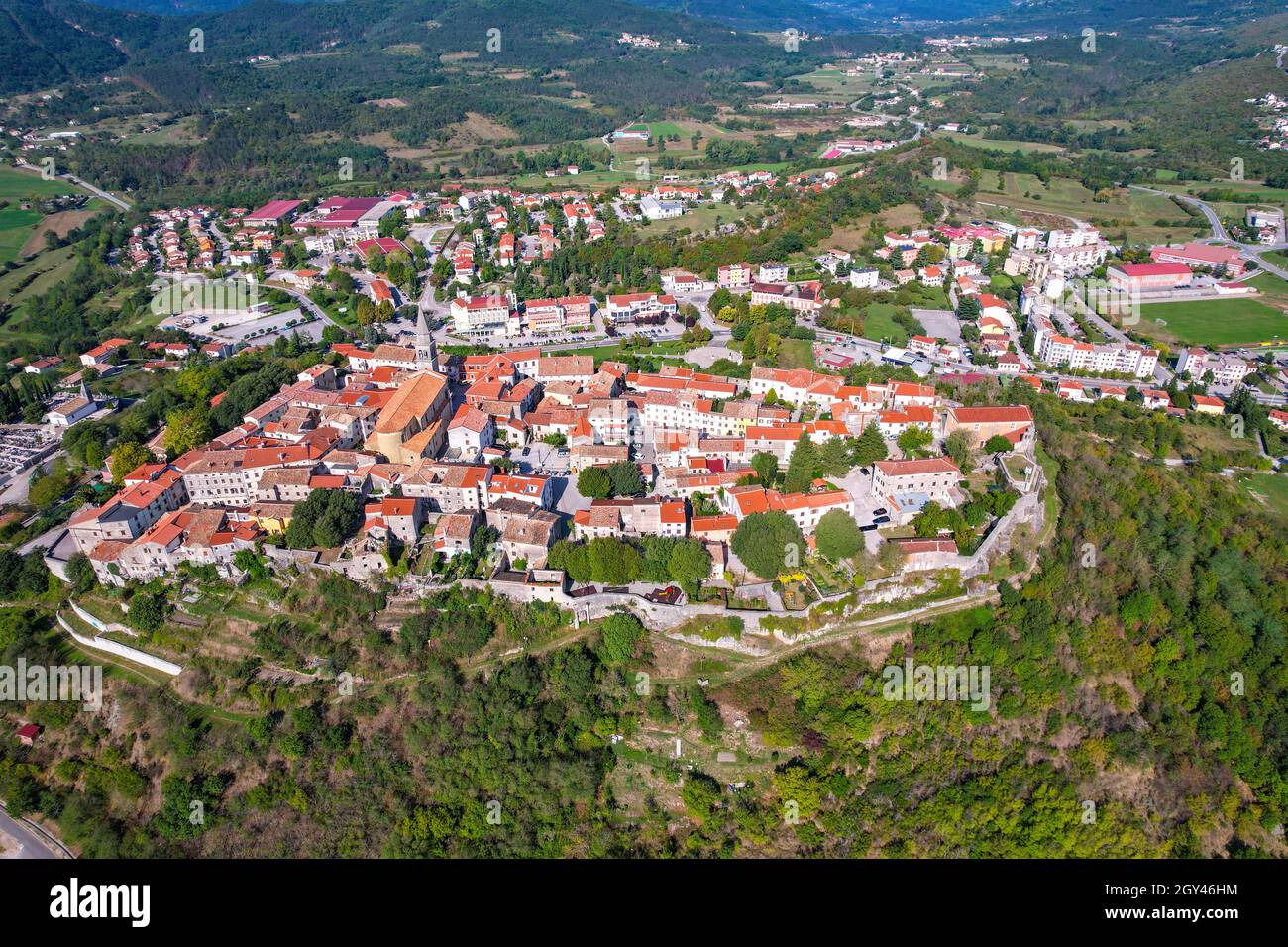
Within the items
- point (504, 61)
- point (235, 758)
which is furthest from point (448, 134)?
point (235, 758)

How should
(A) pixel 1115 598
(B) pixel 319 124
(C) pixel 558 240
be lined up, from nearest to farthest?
(A) pixel 1115 598 < (C) pixel 558 240 < (B) pixel 319 124

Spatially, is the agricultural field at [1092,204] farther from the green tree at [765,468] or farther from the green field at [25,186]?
the green field at [25,186]

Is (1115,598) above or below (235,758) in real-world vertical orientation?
above

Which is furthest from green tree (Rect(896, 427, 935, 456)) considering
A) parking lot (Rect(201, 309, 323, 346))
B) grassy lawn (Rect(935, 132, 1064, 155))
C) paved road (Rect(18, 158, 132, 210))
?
paved road (Rect(18, 158, 132, 210))

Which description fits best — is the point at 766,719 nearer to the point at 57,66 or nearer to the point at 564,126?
the point at 564,126

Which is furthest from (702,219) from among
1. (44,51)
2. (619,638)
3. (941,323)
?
(44,51)
